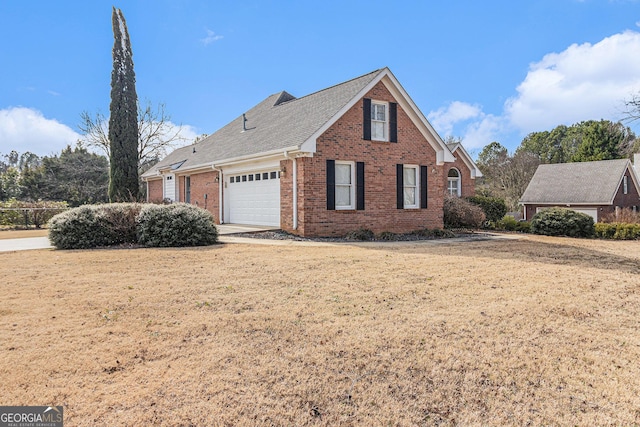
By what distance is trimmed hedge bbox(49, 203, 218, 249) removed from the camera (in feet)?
36.2

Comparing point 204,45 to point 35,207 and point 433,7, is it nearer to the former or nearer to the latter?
point 433,7

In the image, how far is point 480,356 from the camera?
3.86 meters

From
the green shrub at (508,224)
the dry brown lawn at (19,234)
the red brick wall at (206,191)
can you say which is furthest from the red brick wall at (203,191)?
the green shrub at (508,224)

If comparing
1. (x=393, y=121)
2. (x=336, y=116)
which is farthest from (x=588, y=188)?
(x=336, y=116)

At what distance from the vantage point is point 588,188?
30141 mm

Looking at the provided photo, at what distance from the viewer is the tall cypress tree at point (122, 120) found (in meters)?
19.9

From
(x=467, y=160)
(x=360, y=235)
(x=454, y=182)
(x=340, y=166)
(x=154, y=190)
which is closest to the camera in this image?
(x=360, y=235)

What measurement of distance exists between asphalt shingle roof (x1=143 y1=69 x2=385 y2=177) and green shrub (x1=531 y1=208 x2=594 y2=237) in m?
9.84

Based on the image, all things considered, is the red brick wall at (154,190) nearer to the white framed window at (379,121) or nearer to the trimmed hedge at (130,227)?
the trimmed hedge at (130,227)

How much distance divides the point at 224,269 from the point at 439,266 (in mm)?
4363

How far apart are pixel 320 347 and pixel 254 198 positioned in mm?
13362

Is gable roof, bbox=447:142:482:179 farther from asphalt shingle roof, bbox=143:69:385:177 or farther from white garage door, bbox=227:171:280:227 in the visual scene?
white garage door, bbox=227:171:280:227

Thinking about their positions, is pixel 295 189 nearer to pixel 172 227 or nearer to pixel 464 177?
pixel 172 227

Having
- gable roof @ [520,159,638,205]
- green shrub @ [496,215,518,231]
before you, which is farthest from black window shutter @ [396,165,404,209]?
gable roof @ [520,159,638,205]
